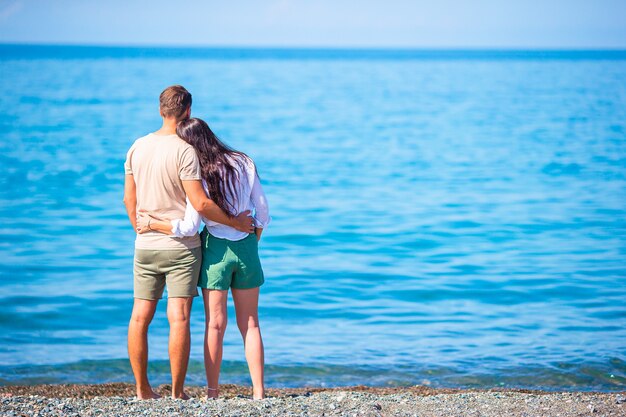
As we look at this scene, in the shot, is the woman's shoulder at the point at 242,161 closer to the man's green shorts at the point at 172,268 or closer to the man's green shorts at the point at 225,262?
the man's green shorts at the point at 225,262

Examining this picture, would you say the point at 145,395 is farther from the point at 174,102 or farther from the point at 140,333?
the point at 174,102

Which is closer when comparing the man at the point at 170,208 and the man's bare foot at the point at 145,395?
the man at the point at 170,208

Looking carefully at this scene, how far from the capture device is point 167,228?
16.3ft

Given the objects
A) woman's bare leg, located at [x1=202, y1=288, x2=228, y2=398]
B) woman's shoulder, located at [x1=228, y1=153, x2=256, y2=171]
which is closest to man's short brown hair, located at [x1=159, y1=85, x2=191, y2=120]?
woman's shoulder, located at [x1=228, y1=153, x2=256, y2=171]

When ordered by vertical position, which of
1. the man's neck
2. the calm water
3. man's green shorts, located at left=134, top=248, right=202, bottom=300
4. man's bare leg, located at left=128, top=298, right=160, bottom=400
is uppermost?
the man's neck

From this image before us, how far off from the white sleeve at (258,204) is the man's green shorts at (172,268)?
39 centimetres

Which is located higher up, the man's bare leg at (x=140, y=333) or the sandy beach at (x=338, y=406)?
the man's bare leg at (x=140, y=333)

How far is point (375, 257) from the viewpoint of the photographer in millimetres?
13188

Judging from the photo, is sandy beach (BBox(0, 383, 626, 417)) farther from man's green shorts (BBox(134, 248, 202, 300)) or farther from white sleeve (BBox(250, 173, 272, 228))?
white sleeve (BBox(250, 173, 272, 228))

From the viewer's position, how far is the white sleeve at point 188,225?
4910mm

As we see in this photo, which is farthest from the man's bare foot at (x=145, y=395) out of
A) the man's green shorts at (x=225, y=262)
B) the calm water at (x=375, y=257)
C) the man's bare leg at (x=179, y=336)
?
the calm water at (x=375, y=257)

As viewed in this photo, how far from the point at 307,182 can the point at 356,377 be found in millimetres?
13647

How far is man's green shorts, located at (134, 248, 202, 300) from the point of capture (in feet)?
16.4

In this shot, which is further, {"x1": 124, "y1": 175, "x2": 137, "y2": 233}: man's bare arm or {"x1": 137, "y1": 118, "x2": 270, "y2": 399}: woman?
{"x1": 124, "y1": 175, "x2": 137, "y2": 233}: man's bare arm
